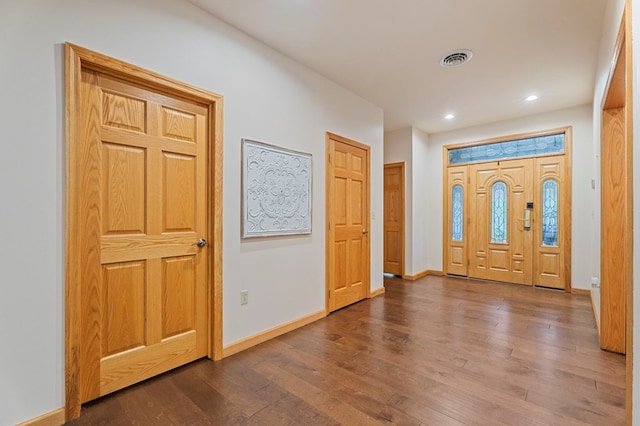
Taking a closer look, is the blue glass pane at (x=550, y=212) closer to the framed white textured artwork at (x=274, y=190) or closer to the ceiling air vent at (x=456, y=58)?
the ceiling air vent at (x=456, y=58)

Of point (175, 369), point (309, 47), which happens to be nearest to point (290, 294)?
point (175, 369)

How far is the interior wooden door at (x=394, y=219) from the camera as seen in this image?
5301mm

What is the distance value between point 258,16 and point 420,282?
4.32m

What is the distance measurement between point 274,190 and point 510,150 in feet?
13.6

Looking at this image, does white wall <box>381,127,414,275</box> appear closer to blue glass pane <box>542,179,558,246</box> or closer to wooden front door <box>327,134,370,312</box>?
wooden front door <box>327,134,370,312</box>

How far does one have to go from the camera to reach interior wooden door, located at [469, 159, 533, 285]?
4676mm

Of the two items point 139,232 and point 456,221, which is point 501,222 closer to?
point 456,221

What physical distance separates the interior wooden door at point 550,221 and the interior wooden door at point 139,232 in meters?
4.77

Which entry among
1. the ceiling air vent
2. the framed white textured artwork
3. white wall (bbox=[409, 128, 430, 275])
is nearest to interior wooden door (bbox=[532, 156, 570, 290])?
white wall (bbox=[409, 128, 430, 275])

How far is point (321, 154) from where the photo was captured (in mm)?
3219

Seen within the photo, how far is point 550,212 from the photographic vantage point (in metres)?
4.48

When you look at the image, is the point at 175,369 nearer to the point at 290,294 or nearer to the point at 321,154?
the point at 290,294

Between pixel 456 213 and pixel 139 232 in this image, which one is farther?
pixel 456 213

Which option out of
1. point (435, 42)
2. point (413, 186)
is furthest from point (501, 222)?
point (435, 42)
